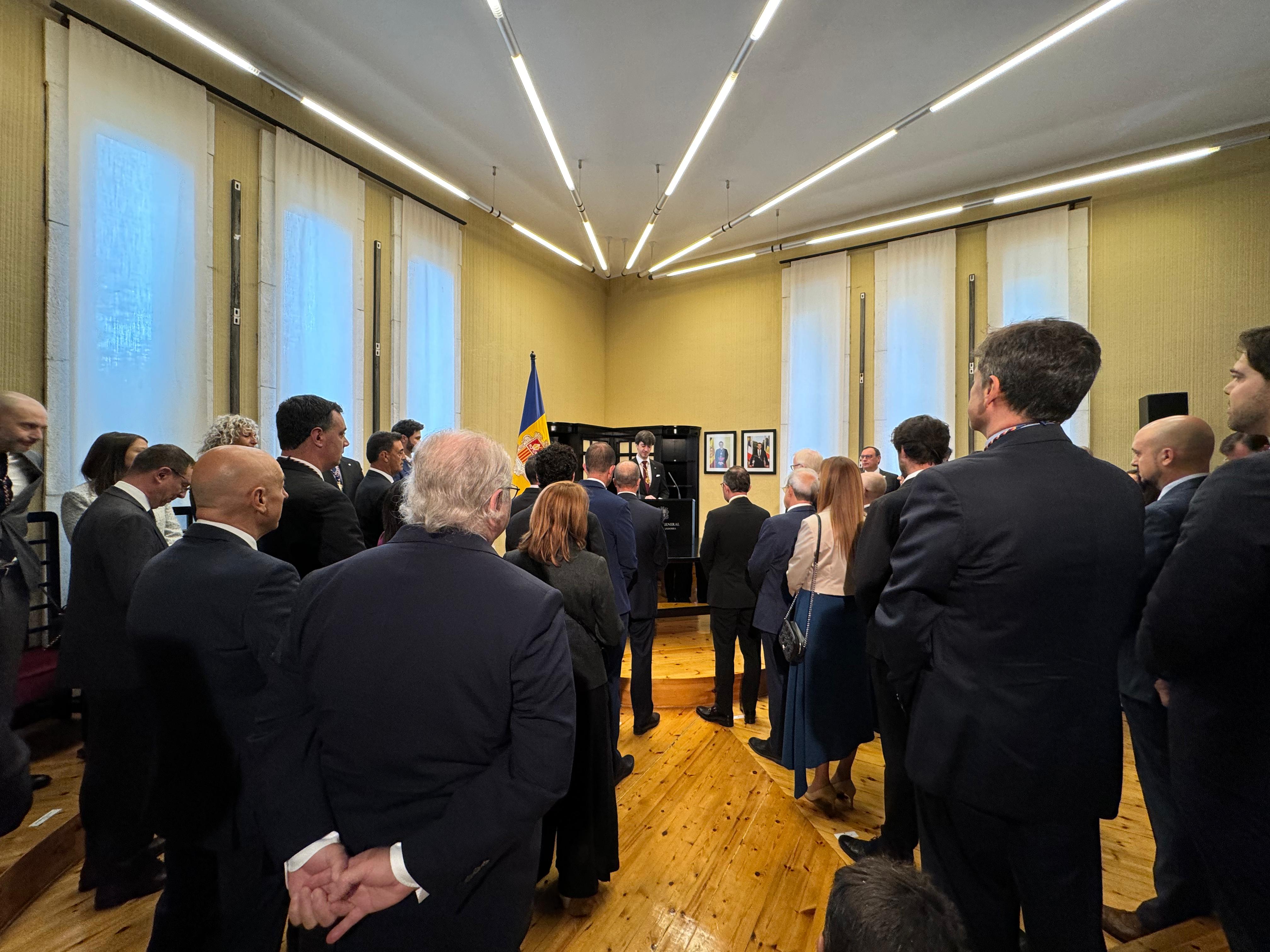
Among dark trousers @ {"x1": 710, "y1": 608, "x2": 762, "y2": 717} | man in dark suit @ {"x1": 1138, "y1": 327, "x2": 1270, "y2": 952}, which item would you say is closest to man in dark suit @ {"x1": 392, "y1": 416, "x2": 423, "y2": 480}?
dark trousers @ {"x1": 710, "y1": 608, "x2": 762, "y2": 717}

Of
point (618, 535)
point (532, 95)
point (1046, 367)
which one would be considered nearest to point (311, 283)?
point (532, 95)

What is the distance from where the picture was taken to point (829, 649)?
2943 millimetres

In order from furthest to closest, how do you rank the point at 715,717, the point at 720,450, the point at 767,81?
the point at 720,450 < the point at 767,81 < the point at 715,717

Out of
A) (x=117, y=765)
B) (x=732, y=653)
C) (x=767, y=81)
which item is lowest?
(x=732, y=653)

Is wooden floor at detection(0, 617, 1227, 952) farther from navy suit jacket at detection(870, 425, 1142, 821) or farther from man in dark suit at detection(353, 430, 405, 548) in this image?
man in dark suit at detection(353, 430, 405, 548)

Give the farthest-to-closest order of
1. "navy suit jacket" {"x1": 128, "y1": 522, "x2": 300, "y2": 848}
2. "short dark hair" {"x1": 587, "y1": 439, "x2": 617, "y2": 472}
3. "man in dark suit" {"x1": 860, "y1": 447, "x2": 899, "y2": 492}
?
"man in dark suit" {"x1": 860, "y1": 447, "x2": 899, "y2": 492} < "short dark hair" {"x1": 587, "y1": 439, "x2": 617, "y2": 472} < "navy suit jacket" {"x1": 128, "y1": 522, "x2": 300, "y2": 848}

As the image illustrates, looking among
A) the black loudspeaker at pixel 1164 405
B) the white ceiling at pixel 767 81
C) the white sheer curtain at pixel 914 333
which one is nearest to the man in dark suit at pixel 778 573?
the white ceiling at pixel 767 81

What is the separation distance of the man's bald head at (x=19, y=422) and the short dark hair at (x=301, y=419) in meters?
0.85

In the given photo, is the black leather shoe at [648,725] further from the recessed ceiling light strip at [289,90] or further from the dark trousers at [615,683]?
the recessed ceiling light strip at [289,90]

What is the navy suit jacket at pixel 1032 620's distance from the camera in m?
1.32

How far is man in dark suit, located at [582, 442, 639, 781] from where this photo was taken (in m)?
3.23

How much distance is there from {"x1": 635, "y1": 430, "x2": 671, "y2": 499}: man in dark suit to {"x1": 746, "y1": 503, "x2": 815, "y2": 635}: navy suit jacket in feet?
3.65

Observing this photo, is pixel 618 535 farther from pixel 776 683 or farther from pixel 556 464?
pixel 776 683

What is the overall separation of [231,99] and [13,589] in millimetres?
4752
